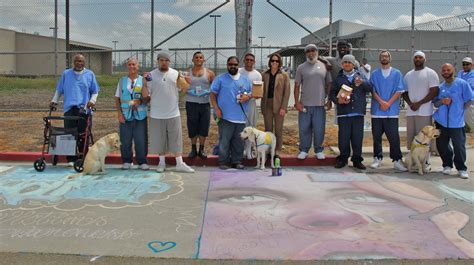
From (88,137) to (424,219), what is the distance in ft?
17.0

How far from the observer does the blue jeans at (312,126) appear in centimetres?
765

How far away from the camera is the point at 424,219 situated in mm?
5066

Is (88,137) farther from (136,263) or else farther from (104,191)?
(136,263)

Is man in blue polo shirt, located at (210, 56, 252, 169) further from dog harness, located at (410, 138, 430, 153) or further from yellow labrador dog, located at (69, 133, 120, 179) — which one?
dog harness, located at (410, 138, 430, 153)

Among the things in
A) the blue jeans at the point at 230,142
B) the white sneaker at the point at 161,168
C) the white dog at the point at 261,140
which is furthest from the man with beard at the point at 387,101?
the white sneaker at the point at 161,168

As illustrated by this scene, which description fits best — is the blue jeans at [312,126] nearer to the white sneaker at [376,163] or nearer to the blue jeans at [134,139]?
the white sneaker at [376,163]

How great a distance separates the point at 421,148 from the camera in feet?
23.2

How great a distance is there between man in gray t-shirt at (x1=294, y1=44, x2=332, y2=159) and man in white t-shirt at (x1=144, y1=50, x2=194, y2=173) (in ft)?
6.68

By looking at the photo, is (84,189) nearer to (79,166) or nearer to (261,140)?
(79,166)

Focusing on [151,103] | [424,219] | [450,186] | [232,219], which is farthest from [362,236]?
[151,103]

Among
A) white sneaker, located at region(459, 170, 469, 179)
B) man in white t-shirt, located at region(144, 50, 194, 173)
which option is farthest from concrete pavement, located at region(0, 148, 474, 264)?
man in white t-shirt, located at region(144, 50, 194, 173)

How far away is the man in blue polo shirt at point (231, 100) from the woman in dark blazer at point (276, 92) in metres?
0.40

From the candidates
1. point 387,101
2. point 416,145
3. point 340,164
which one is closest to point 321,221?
point 340,164

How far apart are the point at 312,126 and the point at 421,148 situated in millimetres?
1754
